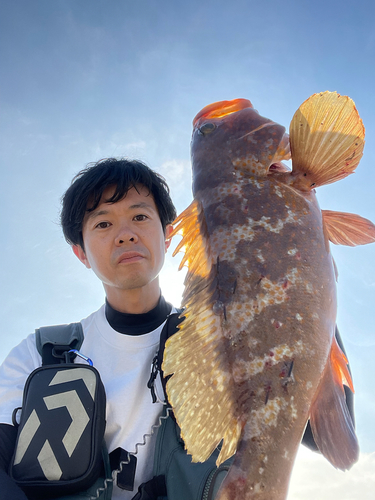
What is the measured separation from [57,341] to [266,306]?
2066mm

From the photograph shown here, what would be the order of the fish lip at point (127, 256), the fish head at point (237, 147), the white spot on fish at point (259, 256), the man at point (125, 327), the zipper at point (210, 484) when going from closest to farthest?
the white spot on fish at point (259, 256) → the fish head at point (237, 147) → the zipper at point (210, 484) → the man at point (125, 327) → the fish lip at point (127, 256)

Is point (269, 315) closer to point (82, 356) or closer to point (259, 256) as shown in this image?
point (259, 256)

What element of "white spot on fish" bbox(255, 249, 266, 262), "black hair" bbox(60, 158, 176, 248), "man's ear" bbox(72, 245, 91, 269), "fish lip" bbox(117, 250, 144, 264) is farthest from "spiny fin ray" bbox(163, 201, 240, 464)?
"man's ear" bbox(72, 245, 91, 269)

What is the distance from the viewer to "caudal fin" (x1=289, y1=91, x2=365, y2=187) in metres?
2.04

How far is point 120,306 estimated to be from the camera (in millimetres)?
Answer: 3557

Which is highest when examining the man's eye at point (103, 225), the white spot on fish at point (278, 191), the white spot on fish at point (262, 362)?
the man's eye at point (103, 225)

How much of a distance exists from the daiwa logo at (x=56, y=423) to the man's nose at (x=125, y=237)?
1.01 m

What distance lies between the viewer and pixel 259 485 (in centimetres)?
165

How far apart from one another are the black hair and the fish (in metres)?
1.44

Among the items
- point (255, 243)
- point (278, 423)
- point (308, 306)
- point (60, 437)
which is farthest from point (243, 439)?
point (60, 437)

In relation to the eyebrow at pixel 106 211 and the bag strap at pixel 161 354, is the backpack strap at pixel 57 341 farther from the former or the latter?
the eyebrow at pixel 106 211

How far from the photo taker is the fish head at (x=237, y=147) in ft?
7.38

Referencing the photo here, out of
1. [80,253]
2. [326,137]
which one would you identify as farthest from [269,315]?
[80,253]

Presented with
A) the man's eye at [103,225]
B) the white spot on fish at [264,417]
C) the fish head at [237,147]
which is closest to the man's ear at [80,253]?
the man's eye at [103,225]
